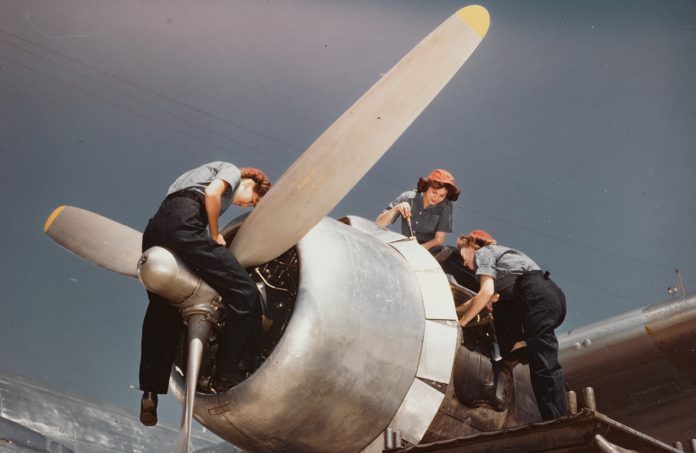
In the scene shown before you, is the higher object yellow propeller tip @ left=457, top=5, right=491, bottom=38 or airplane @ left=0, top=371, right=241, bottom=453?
yellow propeller tip @ left=457, top=5, right=491, bottom=38

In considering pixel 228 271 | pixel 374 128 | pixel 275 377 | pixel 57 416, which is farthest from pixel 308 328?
pixel 57 416

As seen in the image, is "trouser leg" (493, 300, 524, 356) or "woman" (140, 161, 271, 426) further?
"trouser leg" (493, 300, 524, 356)

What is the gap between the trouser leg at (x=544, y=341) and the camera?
4531mm

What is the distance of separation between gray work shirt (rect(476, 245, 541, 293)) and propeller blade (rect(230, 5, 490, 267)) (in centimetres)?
128

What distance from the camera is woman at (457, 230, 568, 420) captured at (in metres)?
4.57

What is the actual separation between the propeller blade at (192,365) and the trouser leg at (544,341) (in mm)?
2134

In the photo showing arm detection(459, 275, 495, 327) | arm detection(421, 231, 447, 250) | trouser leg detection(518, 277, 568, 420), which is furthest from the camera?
arm detection(421, 231, 447, 250)

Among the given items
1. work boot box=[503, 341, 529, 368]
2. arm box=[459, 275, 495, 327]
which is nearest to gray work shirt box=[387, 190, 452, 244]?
arm box=[459, 275, 495, 327]

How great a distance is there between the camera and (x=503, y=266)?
5.10 meters

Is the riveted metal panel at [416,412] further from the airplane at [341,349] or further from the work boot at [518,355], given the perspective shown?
the work boot at [518,355]

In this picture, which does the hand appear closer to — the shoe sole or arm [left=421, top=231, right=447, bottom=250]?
arm [left=421, top=231, right=447, bottom=250]

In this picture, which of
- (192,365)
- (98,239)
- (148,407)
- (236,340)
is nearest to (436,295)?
(236,340)

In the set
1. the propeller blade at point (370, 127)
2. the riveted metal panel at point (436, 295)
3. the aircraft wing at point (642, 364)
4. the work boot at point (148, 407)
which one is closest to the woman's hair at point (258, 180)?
the propeller blade at point (370, 127)

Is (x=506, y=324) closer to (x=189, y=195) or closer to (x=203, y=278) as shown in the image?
(x=203, y=278)
